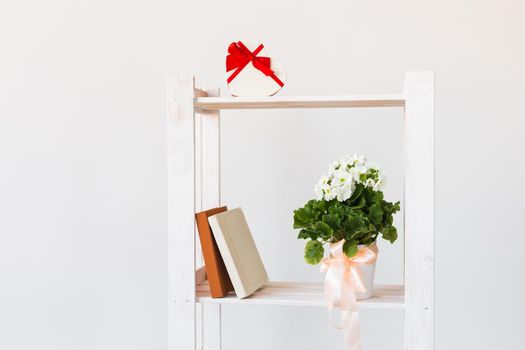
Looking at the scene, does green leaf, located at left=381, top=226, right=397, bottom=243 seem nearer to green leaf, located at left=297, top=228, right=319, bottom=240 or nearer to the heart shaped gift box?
green leaf, located at left=297, top=228, right=319, bottom=240

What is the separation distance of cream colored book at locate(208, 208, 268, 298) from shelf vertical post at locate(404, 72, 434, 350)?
42 cm

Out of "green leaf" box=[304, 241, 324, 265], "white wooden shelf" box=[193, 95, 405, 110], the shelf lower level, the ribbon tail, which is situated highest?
"white wooden shelf" box=[193, 95, 405, 110]

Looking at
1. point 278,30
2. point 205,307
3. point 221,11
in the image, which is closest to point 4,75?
point 221,11

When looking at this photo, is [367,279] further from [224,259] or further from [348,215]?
[224,259]

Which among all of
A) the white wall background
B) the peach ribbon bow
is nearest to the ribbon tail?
the peach ribbon bow

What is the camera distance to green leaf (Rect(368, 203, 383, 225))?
6.37 feet

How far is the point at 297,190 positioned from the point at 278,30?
2.06 feet

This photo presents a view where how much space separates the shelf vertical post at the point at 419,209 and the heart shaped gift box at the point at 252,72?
373 millimetres

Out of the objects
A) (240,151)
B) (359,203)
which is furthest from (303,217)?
(240,151)

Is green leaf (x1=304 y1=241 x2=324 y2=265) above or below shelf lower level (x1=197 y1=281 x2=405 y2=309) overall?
above

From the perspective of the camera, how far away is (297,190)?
2.96m

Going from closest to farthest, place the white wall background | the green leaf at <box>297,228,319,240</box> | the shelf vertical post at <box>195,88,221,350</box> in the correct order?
1. the green leaf at <box>297,228,319,240</box>
2. the shelf vertical post at <box>195,88,221,350</box>
3. the white wall background

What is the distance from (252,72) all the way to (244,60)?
4 cm

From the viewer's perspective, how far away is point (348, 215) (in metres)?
1.93
